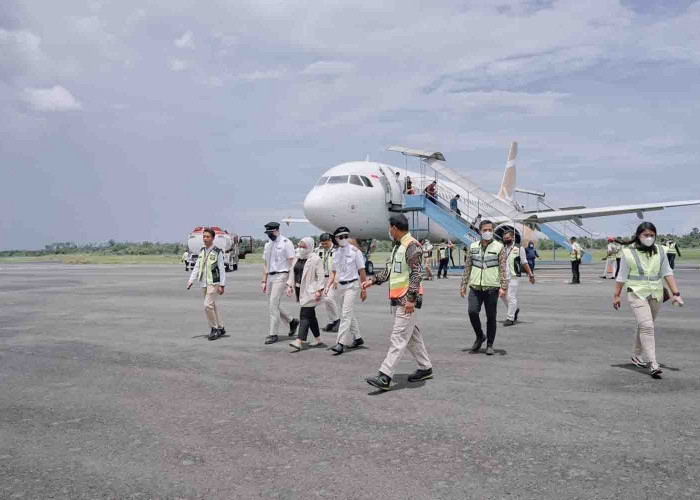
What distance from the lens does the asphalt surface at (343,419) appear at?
3.94 m

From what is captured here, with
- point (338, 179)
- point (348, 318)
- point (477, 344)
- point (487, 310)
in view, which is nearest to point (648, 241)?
point (487, 310)

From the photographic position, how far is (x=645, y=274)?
7.27m

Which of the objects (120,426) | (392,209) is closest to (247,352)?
(120,426)

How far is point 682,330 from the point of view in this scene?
10.5 metres

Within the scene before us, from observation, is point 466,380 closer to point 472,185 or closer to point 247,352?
point 247,352

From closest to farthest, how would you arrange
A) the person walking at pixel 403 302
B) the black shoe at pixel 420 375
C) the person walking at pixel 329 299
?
the person walking at pixel 403 302
the black shoe at pixel 420 375
the person walking at pixel 329 299

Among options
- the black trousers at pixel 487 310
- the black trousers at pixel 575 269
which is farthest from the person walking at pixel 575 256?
the black trousers at pixel 487 310

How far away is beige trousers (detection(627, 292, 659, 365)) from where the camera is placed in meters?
6.97

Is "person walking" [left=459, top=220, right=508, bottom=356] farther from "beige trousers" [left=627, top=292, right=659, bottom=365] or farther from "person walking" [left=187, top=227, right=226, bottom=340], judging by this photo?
"person walking" [left=187, top=227, right=226, bottom=340]

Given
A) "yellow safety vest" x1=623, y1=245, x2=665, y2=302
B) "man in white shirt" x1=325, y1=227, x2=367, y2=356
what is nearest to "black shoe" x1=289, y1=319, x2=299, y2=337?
"man in white shirt" x1=325, y1=227, x2=367, y2=356

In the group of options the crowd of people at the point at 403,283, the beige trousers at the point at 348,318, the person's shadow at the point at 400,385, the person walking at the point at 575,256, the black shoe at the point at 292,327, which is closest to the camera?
the person's shadow at the point at 400,385

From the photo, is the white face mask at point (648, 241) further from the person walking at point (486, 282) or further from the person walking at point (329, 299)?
the person walking at point (329, 299)

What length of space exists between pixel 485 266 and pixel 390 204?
17.0 m

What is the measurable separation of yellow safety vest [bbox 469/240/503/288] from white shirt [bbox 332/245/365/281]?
67.2 inches
